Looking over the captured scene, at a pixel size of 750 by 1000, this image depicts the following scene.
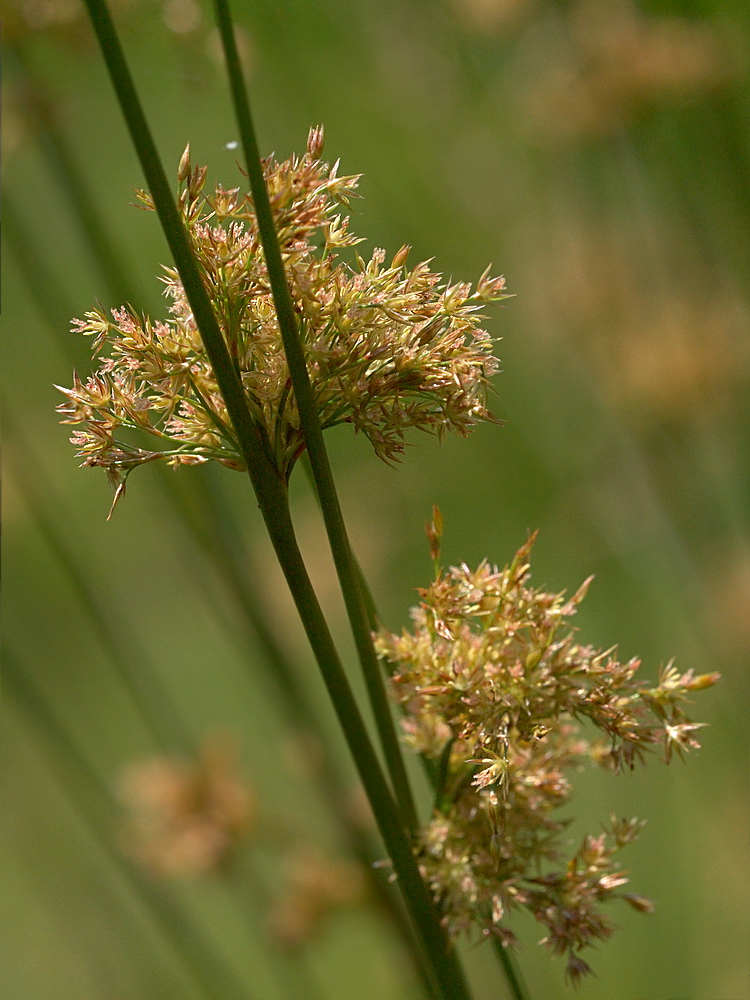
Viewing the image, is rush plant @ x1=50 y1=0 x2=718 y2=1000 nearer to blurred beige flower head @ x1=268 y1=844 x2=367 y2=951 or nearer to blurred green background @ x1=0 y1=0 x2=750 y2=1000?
blurred green background @ x1=0 y1=0 x2=750 y2=1000

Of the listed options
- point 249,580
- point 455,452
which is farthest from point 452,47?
point 249,580

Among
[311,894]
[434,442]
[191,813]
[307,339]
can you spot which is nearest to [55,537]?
[191,813]

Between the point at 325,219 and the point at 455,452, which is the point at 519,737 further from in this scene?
the point at 455,452

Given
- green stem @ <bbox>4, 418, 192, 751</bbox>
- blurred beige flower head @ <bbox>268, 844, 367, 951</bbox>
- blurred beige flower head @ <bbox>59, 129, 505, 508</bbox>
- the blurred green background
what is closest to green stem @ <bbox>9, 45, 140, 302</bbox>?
the blurred green background

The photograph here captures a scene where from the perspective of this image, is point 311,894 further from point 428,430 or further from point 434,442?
point 434,442

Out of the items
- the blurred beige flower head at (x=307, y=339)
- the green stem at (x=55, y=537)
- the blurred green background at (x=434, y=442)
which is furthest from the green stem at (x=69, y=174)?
the blurred beige flower head at (x=307, y=339)

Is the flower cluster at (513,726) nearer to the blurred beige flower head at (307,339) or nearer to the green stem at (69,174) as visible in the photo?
the blurred beige flower head at (307,339)
